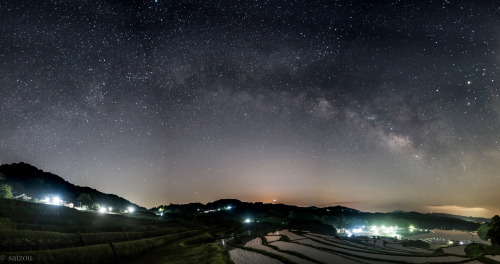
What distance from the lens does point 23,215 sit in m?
37.6

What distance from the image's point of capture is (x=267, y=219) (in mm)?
163875

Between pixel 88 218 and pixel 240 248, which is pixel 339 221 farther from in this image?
pixel 88 218

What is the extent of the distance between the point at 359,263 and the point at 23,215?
177ft

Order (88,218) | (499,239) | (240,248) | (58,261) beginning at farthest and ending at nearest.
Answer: (499,239) < (240,248) < (88,218) < (58,261)

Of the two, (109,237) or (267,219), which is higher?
(109,237)

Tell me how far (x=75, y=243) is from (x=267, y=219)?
471 ft

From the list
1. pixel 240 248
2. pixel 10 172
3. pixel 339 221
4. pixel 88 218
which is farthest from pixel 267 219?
pixel 10 172

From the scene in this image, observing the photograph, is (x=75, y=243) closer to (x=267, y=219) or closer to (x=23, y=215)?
(x=23, y=215)

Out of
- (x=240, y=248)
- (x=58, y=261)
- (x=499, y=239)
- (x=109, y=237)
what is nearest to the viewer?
(x=58, y=261)

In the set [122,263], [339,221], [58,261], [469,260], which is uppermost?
[58,261]

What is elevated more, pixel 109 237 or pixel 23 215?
pixel 23 215

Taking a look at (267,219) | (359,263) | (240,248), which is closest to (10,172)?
(267,219)

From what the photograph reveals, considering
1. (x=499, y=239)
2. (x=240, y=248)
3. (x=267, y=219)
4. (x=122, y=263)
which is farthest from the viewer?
(x=267, y=219)

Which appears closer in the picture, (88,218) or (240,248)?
(88,218)
